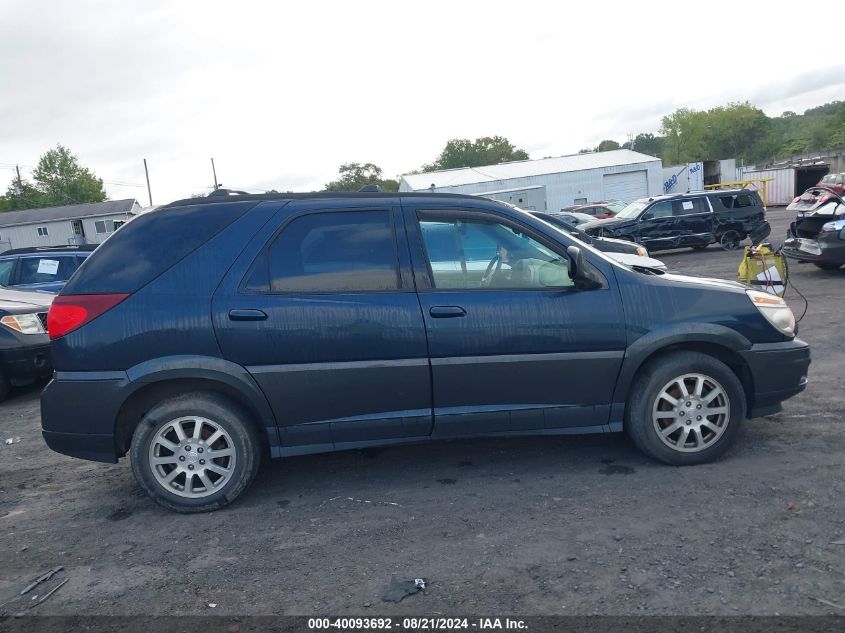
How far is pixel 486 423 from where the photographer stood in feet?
13.8

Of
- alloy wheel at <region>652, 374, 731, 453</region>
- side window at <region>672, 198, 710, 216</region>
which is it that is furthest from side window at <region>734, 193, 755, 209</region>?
alloy wheel at <region>652, 374, 731, 453</region>

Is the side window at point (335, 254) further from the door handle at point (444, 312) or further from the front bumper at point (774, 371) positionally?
the front bumper at point (774, 371)

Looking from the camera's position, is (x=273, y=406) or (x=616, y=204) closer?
(x=273, y=406)

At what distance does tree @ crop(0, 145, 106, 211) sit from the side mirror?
87.0m

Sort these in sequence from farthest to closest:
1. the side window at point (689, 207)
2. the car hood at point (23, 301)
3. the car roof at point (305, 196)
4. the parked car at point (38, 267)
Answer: the side window at point (689, 207) < the parked car at point (38, 267) < the car hood at point (23, 301) < the car roof at point (305, 196)

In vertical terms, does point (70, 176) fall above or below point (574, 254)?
above

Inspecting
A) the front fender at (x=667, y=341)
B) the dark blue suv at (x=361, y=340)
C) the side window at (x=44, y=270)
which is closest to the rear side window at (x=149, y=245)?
the dark blue suv at (x=361, y=340)

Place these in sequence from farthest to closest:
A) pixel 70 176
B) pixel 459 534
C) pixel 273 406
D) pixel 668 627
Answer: pixel 70 176 < pixel 273 406 < pixel 459 534 < pixel 668 627

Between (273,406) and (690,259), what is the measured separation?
15.6 meters

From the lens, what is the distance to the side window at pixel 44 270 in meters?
11.0

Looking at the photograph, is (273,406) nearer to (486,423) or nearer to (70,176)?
(486,423)

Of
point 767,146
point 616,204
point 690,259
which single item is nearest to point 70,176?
point 616,204

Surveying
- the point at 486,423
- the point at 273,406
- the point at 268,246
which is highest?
the point at 268,246

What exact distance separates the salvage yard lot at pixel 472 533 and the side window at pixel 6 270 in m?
7.06
